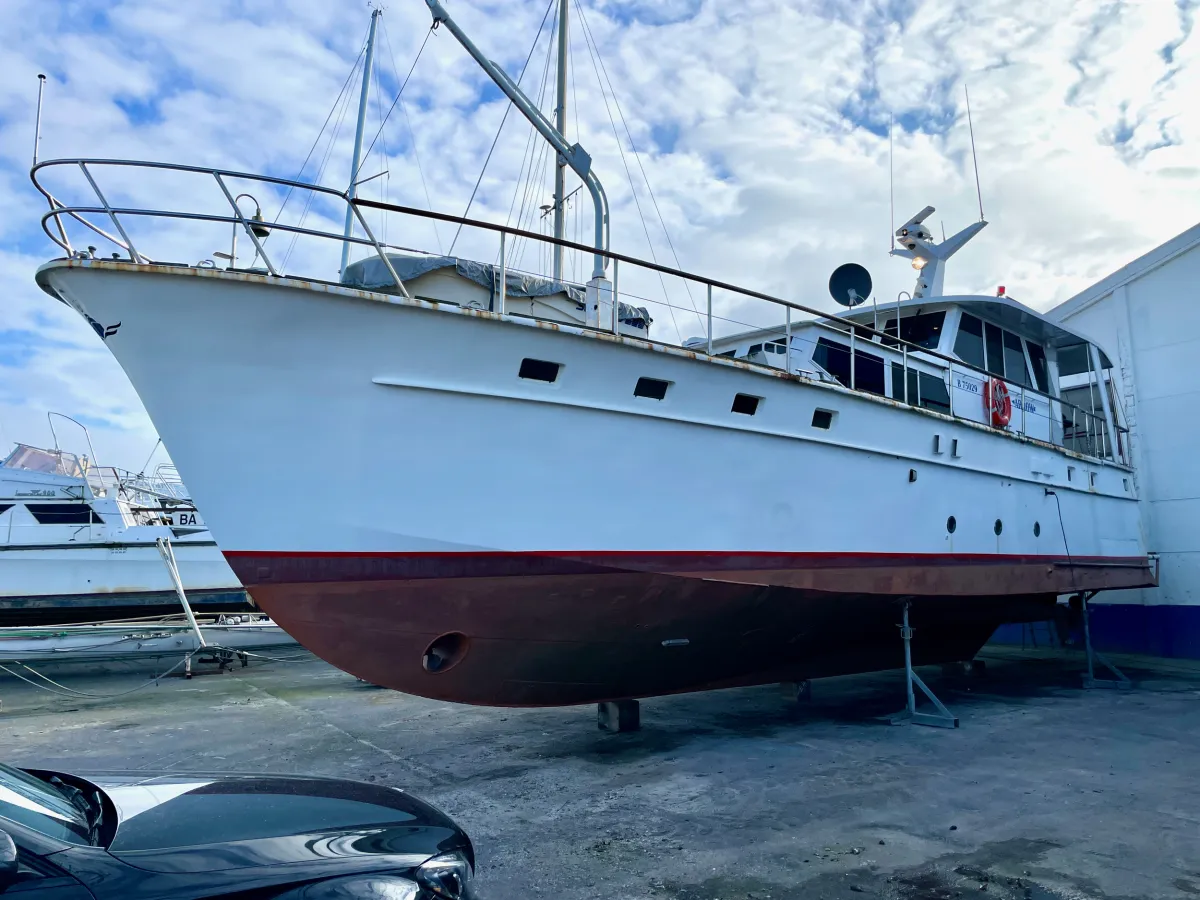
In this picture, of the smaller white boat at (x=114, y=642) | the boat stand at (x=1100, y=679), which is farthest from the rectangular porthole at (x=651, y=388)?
the smaller white boat at (x=114, y=642)

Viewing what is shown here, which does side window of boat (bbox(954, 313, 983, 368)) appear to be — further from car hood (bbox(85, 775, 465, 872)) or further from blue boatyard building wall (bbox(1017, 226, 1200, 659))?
car hood (bbox(85, 775, 465, 872))

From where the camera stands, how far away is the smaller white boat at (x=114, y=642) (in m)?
9.53

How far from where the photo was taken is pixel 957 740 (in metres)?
6.20

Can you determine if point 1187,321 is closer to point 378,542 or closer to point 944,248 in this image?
point 944,248

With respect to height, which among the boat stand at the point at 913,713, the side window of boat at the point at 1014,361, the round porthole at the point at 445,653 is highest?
the side window of boat at the point at 1014,361

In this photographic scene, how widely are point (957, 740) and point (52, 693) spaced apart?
406 inches

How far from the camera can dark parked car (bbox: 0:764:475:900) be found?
1654 millimetres

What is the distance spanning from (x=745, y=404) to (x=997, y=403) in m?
4.40

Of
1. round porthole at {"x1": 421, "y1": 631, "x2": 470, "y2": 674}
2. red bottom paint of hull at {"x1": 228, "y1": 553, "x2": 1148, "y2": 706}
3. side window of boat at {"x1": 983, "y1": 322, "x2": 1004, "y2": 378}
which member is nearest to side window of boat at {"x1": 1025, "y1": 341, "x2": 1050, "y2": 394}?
side window of boat at {"x1": 983, "y1": 322, "x2": 1004, "y2": 378}

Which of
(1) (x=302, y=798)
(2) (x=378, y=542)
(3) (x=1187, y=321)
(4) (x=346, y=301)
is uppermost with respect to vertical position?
(3) (x=1187, y=321)

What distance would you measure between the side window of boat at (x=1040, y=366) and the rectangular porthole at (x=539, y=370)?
8.25 m

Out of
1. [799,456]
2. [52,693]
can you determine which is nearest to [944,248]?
[799,456]

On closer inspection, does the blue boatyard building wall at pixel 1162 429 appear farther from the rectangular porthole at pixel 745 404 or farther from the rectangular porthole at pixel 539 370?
the rectangular porthole at pixel 539 370

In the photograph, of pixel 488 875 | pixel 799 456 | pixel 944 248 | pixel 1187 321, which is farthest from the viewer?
pixel 1187 321
